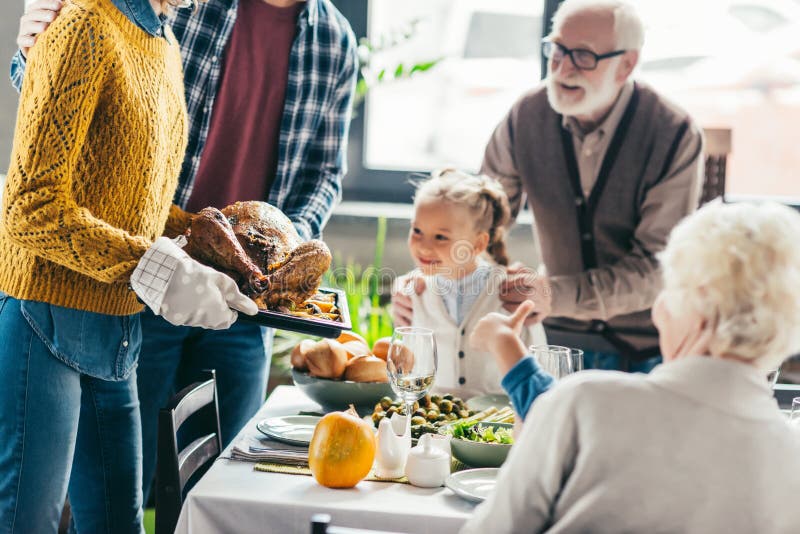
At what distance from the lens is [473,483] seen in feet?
4.38

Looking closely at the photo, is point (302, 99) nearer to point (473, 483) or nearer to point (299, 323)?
point (299, 323)

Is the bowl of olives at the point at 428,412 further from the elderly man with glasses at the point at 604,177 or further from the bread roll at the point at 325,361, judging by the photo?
the elderly man with glasses at the point at 604,177

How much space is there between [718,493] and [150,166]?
107 centimetres

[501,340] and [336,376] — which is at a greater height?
[501,340]

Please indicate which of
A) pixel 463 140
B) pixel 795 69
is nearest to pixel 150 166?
pixel 463 140

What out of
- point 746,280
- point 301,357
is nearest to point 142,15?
point 301,357

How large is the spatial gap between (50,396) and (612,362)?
5.60 feet

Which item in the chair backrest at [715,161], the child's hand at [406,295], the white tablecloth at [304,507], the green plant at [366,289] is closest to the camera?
the white tablecloth at [304,507]

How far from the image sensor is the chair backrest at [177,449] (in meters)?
1.36

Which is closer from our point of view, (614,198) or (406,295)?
(406,295)

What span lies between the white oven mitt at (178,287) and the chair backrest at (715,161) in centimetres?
177

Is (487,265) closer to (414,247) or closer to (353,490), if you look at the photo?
(414,247)

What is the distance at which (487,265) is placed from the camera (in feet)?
7.75

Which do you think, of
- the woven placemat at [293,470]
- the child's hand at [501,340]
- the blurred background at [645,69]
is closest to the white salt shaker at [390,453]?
the woven placemat at [293,470]
